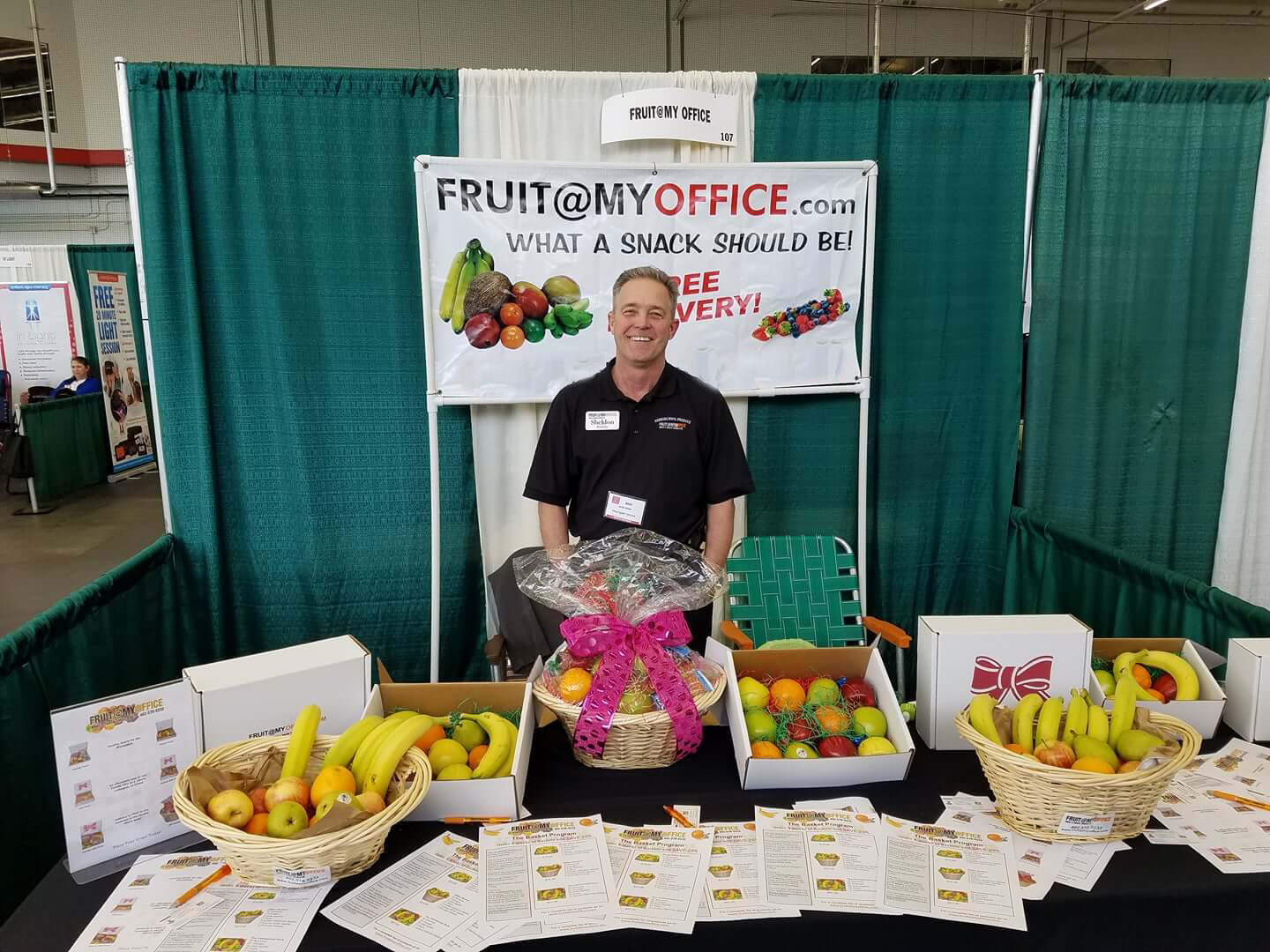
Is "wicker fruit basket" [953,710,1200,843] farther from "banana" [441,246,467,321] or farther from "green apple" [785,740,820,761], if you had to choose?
"banana" [441,246,467,321]

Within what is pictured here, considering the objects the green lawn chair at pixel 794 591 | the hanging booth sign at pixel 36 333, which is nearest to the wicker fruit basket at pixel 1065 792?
the green lawn chair at pixel 794 591

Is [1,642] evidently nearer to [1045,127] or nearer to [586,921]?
[586,921]

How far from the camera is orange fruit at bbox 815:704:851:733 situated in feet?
5.19

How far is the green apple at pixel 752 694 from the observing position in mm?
1635

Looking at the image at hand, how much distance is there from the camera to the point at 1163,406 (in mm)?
3285

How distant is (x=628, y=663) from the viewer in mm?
1547

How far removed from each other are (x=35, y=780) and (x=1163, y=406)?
12.6 ft

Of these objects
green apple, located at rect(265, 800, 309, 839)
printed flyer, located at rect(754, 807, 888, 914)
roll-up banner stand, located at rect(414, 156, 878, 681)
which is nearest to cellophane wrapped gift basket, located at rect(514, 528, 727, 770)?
printed flyer, located at rect(754, 807, 888, 914)

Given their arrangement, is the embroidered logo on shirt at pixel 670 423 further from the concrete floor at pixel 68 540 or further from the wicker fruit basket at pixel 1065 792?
the concrete floor at pixel 68 540

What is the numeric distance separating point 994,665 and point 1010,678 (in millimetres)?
44

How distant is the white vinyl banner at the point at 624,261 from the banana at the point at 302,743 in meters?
1.64

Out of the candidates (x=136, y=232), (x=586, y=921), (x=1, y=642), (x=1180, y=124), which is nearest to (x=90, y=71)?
(x=136, y=232)

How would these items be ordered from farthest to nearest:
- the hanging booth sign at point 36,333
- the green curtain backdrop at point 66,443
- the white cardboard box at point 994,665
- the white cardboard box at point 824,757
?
the hanging booth sign at point 36,333
the green curtain backdrop at point 66,443
the white cardboard box at point 994,665
the white cardboard box at point 824,757

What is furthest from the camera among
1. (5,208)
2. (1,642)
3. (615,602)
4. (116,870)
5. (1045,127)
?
(5,208)
